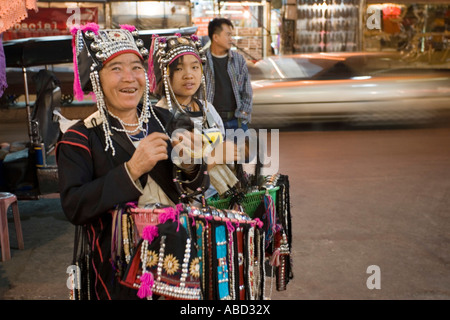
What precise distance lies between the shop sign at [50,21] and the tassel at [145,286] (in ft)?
45.2

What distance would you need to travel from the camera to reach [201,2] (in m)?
15.3

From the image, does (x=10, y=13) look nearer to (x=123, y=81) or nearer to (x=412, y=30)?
(x=123, y=81)

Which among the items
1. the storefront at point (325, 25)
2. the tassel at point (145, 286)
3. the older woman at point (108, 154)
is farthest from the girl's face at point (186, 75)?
the storefront at point (325, 25)

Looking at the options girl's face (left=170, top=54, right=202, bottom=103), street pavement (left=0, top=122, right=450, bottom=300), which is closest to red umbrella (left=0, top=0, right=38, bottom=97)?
street pavement (left=0, top=122, right=450, bottom=300)

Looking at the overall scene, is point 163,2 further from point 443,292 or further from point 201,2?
point 443,292

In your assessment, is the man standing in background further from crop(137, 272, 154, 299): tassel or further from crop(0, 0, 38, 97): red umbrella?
crop(137, 272, 154, 299): tassel

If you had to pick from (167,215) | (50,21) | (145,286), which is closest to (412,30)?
(50,21)

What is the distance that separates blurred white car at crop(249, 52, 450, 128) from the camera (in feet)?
30.2

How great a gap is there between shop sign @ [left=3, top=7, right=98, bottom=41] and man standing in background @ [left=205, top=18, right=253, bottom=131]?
33.1ft

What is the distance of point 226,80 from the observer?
5.34 m

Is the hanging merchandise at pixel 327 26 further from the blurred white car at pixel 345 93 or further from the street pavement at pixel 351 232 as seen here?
the street pavement at pixel 351 232

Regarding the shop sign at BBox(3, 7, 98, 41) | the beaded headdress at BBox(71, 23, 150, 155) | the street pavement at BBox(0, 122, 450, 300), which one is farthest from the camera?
the shop sign at BBox(3, 7, 98, 41)

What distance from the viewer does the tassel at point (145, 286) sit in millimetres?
1717
